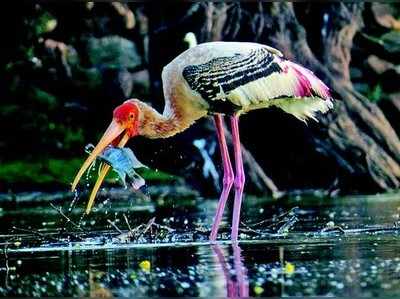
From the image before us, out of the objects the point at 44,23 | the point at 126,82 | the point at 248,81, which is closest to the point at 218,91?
the point at 248,81

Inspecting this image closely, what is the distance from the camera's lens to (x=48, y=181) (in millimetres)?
23344

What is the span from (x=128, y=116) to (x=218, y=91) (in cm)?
92

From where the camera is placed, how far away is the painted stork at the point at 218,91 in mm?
12367

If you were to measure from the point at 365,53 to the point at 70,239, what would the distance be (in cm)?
1326

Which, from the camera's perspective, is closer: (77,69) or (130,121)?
(130,121)

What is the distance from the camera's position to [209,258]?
10.2m

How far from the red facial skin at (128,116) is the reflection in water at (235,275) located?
2091 mm

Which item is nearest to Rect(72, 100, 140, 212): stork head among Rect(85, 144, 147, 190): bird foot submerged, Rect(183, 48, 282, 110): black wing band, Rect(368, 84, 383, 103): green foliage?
Rect(85, 144, 147, 190): bird foot submerged

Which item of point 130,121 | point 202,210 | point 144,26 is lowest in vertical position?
point 202,210

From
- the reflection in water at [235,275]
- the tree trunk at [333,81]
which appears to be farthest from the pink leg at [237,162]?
the tree trunk at [333,81]

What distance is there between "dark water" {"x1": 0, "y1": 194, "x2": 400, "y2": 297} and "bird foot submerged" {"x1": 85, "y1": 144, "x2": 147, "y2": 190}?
0.57m

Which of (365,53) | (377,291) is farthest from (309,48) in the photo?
(377,291)

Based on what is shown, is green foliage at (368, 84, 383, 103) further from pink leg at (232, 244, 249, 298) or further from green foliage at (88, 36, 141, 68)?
pink leg at (232, 244, 249, 298)

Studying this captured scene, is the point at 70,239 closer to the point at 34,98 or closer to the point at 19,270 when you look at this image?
the point at 19,270
